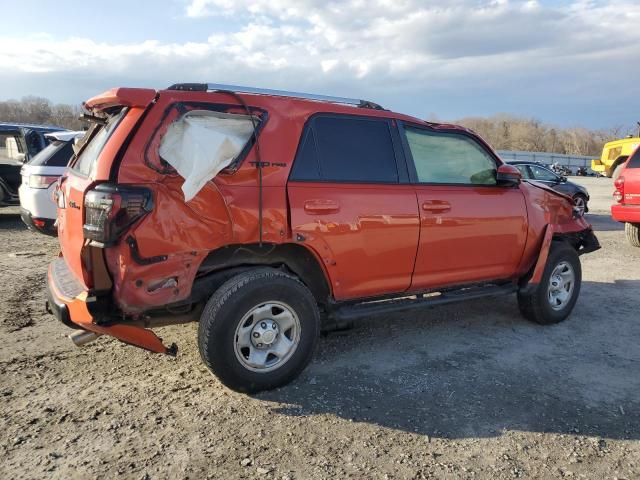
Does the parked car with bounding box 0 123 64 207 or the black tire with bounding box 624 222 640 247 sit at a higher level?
the parked car with bounding box 0 123 64 207

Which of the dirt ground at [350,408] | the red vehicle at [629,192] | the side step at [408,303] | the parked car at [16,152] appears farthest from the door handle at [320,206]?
the parked car at [16,152]

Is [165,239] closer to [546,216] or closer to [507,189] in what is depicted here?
[507,189]

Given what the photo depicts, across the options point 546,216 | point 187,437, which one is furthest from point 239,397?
point 546,216

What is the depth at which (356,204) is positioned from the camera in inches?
159

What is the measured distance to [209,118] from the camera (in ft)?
11.9

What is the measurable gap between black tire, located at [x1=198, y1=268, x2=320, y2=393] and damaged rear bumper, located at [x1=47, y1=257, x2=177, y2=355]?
31cm

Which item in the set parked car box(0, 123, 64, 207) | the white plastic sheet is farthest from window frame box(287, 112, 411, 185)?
parked car box(0, 123, 64, 207)

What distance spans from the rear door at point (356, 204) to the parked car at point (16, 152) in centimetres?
897

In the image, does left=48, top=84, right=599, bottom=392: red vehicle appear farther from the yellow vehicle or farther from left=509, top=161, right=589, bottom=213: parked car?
the yellow vehicle

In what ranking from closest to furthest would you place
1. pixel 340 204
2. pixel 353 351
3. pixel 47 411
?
pixel 47 411 → pixel 340 204 → pixel 353 351

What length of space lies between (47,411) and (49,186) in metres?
5.65

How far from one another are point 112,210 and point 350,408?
6.43ft

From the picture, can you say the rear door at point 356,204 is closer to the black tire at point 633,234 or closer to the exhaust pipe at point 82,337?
the exhaust pipe at point 82,337

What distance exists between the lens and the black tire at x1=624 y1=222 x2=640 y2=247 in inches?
380
